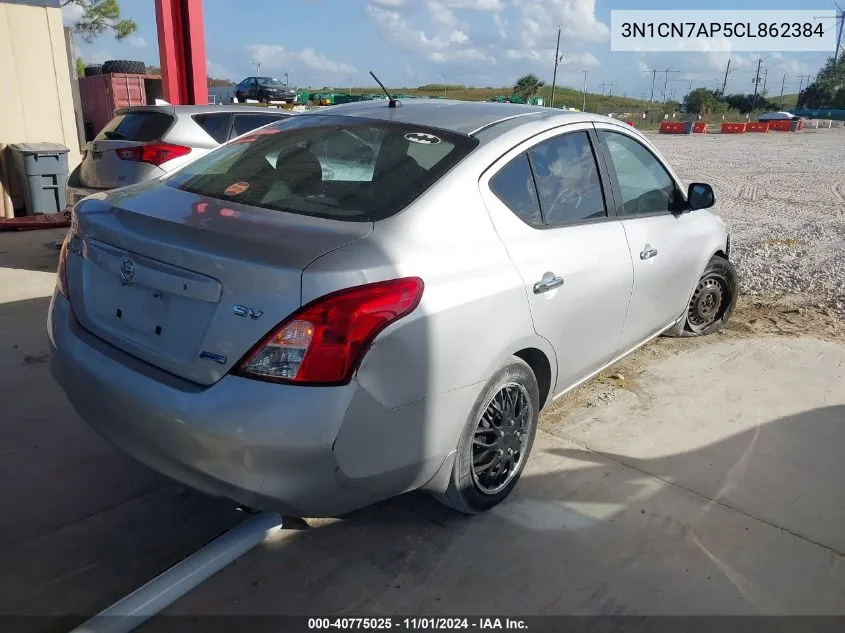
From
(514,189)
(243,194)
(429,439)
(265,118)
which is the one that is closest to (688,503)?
(429,439)

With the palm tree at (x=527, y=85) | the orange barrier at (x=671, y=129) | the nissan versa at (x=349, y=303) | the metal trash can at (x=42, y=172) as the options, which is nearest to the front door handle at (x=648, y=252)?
the nissan versa at (x=349, y=303)

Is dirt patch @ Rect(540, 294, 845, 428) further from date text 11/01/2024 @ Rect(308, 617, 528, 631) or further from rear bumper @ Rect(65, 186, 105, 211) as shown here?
rear bumper @ Rect(65, 186, 105, 211)

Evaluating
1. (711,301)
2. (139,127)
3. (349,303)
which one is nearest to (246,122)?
(139,127)

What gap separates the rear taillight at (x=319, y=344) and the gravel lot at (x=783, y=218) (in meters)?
5.46

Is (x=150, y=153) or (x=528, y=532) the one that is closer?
(x=528, y=532)

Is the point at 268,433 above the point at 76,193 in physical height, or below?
below

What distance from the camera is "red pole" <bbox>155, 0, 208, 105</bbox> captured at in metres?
9.29

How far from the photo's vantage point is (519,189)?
2.81 m

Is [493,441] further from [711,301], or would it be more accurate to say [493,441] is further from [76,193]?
[76,193]

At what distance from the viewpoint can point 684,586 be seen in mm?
2484

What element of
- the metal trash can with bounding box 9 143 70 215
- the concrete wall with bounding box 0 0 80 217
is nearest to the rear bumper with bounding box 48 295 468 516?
the metal trash can with bounding box 9 143 70 215

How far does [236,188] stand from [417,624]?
181 centimetres

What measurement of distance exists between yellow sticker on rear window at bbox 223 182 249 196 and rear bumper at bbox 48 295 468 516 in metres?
0.76

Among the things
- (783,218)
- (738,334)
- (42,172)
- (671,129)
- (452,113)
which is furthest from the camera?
(671,129)
